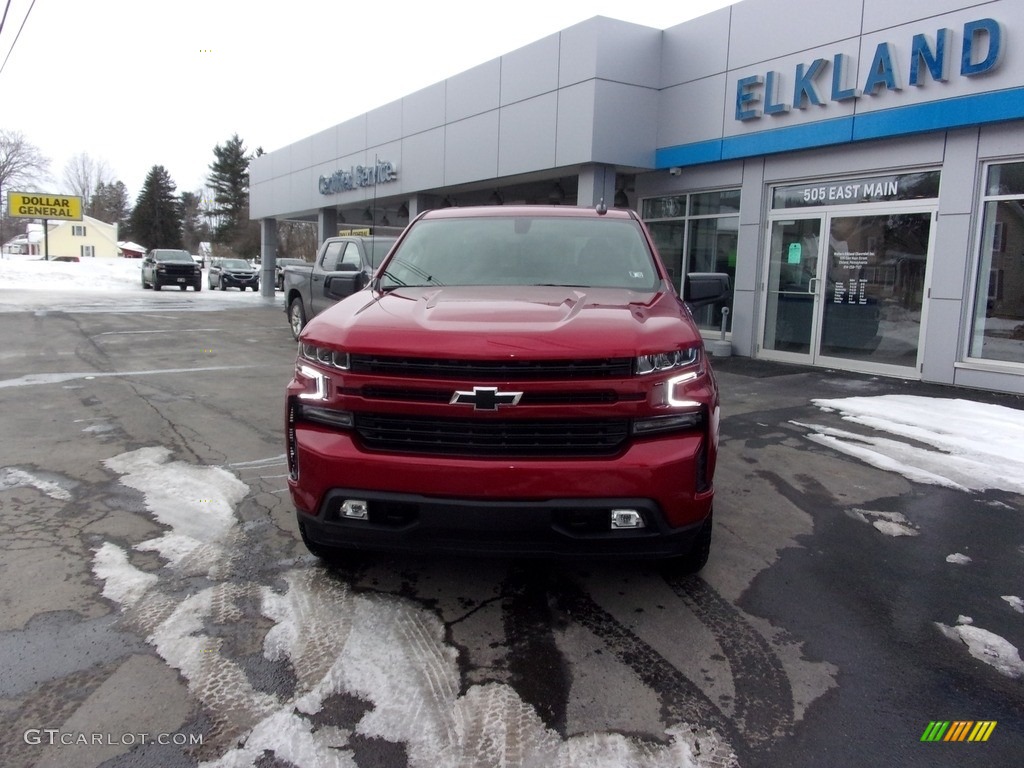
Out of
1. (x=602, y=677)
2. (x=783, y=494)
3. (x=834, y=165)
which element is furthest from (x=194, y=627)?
(x=834, y=165)

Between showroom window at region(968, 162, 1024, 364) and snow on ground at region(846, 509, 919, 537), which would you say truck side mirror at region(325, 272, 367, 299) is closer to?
snow on ground at region(846, 509, 919, 537)

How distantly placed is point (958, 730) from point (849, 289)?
9614 millimetres

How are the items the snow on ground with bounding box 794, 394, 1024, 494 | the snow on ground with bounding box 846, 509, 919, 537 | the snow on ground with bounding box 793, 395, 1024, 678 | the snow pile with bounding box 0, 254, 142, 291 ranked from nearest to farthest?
the snow on ground with bounding box 846, 509, 919, 537 → the snow on ground with bounding box 793, 395, 1024, 678 → the snow on ground with bounding box 794, 394, 1024, 494 → the snow pile with bounding box 0, 254, 142, 291

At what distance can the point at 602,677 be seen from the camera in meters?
2.79

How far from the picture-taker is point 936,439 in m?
6.72

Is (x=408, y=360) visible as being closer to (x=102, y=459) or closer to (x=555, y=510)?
(x=555, y=510)

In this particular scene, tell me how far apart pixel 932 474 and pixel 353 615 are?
15.2 ft

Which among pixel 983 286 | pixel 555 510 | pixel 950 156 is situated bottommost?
pixel 555 510

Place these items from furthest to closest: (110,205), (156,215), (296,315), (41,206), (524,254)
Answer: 1. (110,205)
2. (156,215)
3. (41,206)
4. (296,315)
5. (524,254)

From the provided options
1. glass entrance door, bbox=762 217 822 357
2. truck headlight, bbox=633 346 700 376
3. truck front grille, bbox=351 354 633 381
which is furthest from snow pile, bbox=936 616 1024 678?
glass entrance door, bbox=762 217 822 357

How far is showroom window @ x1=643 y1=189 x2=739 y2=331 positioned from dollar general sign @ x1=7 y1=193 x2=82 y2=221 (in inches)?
2107

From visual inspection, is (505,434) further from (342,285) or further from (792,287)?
(792,287)

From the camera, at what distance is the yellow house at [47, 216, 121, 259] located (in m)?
88.9

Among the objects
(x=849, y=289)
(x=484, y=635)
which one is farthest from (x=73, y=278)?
Result: (x=484, y=635)
